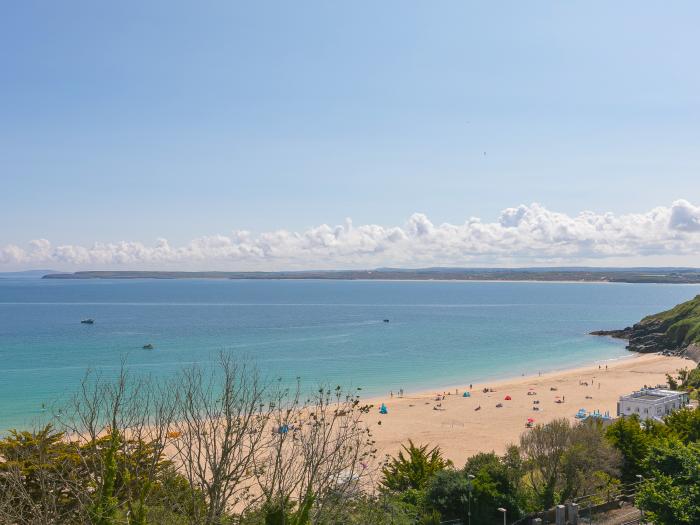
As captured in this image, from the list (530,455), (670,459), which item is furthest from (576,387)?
(670,459)

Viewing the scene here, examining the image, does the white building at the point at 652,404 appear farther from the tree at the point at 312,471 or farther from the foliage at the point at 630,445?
the tree at the point at 312,471

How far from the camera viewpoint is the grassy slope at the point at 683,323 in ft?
268

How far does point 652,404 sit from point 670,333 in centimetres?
5784

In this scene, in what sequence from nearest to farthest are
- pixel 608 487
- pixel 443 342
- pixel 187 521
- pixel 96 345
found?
pixel 187 521
pixel 608 487
pixel 96 345
pixel 443 342

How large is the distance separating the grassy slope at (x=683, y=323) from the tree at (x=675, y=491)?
67618 millimetres

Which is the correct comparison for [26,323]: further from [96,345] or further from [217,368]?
[217,368]

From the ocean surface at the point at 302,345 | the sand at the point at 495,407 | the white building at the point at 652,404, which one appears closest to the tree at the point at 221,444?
the ocean surface at the point at 302,345

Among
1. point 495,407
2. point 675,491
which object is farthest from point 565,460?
point 495,407

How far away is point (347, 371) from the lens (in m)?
Answer: 62.3

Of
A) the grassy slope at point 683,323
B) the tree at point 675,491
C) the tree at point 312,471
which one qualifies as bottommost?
the grassy slope at point 683,323

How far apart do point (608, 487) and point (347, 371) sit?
136 ft

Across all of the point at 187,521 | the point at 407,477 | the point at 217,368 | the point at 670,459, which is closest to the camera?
the point at 187,521

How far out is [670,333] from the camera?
88.2m

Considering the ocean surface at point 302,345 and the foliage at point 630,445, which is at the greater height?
the foliage at point 630,445
